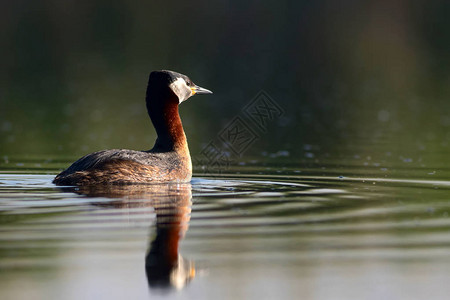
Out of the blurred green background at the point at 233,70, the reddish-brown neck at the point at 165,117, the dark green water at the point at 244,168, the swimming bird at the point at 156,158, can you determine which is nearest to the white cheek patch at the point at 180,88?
the swimming bird at the point at 156,158

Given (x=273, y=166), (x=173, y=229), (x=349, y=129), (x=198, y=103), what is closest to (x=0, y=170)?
(x=273, y=166)

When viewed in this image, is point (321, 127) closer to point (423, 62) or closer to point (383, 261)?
point (383, 261)

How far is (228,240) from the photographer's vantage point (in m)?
8.57

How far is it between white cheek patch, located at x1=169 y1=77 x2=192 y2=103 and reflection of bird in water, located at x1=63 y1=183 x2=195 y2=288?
183 centimetres

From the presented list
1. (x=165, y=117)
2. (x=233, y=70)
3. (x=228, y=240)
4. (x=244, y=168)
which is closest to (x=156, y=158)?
(x=165, y=117)

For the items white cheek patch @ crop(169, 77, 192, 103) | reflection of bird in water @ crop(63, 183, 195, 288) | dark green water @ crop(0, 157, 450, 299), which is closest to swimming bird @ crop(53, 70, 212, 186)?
white cheek patch @ crop(169, 77, 192, 103)

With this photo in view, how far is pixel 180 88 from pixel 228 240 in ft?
18.5

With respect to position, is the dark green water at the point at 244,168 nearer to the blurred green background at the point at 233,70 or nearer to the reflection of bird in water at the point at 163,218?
the reflection of bird in water at the point at 163,218

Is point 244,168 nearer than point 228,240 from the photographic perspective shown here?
No

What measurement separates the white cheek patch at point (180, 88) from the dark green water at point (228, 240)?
1740mm

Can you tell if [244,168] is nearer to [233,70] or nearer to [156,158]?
[156,158]

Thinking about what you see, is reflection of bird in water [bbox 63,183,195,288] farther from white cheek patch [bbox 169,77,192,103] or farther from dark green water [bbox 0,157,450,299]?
white cheek patch [bbox 169,77,192,103]

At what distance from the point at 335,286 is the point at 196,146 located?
1142 centimetres

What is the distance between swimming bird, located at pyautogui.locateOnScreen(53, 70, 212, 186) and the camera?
1223 cm
